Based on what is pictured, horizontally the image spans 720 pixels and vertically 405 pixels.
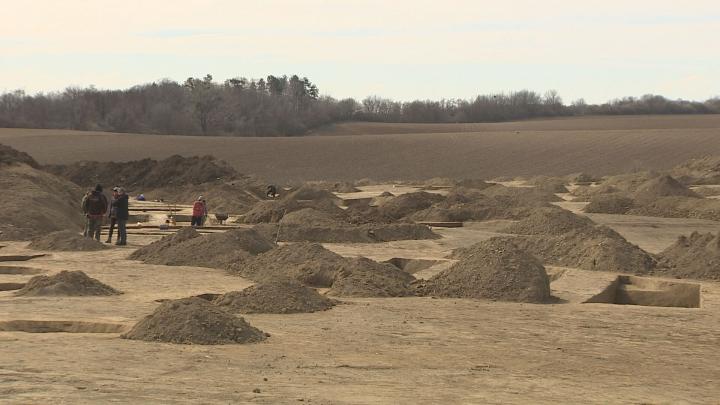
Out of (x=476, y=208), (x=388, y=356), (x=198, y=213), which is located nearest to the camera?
(x=388, y=356)

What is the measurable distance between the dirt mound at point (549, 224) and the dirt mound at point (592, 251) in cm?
335

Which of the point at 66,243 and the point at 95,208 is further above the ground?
the point at 95,208

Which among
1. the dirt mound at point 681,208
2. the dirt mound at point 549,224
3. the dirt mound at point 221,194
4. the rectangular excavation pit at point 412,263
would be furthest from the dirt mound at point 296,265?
the dirt mound at point 681,208

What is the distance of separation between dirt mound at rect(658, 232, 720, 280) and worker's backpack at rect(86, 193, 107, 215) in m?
11.8

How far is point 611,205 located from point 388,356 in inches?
1049

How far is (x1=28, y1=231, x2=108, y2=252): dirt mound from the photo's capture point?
24172mm

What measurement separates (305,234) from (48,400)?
18.5 metres

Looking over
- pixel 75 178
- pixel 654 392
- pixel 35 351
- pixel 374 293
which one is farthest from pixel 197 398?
pixel 75 178

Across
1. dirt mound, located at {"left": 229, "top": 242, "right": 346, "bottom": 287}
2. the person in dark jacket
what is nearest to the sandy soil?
dirt mound, located at {"left": 229, "top": 242, "right": 346, "bottom": 287}

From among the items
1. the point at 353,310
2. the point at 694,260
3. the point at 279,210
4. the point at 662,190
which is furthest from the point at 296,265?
the point at 662,190

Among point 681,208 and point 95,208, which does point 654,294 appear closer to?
point 95,208

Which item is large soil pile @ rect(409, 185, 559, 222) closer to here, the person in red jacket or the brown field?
the person in red jacket

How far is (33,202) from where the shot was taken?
29.7 m

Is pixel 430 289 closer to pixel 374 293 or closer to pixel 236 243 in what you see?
pixel 374 293
